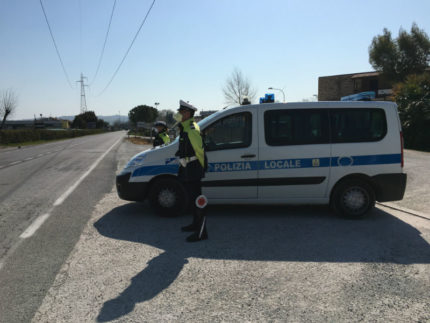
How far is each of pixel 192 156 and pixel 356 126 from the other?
2.71 metres

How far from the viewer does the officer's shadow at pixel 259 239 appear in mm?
3590

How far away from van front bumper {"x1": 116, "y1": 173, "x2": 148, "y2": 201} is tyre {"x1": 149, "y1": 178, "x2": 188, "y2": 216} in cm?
16

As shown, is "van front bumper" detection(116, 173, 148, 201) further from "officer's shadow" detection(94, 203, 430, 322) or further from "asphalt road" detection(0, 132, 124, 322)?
"asphalt road" detection(0, 132, 124, 322)

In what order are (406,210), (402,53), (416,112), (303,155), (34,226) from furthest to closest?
(402,53) < (416,112) < (406,210) < (303,155) < (34,226)

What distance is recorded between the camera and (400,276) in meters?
3.49

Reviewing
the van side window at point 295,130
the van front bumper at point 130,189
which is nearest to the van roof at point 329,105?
the van side window at point 295,130

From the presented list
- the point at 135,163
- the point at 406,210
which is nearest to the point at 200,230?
the point at 135,163

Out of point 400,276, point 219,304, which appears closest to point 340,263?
point 400,276

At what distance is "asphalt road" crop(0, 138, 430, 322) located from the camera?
2865 millimetres

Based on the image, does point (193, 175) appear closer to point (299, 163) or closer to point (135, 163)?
point (135, 163)

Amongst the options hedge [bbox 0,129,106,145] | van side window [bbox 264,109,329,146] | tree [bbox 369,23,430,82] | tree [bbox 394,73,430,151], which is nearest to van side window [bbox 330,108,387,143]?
van side window [bbox 264,109,329,146]

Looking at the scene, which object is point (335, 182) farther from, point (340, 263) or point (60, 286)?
point (60, 286)

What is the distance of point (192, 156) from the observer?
4738 mm

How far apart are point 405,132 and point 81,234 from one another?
691 inches
